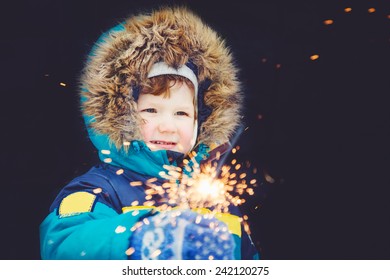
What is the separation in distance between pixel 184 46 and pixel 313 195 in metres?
0.98

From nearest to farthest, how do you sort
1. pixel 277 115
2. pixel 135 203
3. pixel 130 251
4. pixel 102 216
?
pixel 130 251
pixel 102 216
pixel 135 203
pixel 277 115

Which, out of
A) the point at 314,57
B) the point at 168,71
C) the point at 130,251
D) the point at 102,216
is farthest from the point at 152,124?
the point at 314,57

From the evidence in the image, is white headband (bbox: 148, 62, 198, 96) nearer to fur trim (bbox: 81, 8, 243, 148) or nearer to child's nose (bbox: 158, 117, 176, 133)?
fur trim (bbox: 81, 8, 243, 148)

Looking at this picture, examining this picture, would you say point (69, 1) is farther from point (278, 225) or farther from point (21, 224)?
point (278, 225)

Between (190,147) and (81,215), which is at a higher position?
(190,147)

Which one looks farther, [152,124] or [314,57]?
[314,57]

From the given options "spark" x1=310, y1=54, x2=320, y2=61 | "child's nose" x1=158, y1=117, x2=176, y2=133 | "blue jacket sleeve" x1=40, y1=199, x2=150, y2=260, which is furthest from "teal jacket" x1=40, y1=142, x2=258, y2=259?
"spark" x1=310, y1=54, x2=320, y2=61

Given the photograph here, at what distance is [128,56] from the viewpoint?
6.93ft

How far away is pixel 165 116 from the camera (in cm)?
216

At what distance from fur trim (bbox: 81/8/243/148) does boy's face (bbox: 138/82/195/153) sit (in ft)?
0.20

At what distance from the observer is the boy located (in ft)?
6.58

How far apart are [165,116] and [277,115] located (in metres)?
0.61

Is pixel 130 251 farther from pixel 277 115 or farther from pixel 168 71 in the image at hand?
pixel 277 115
